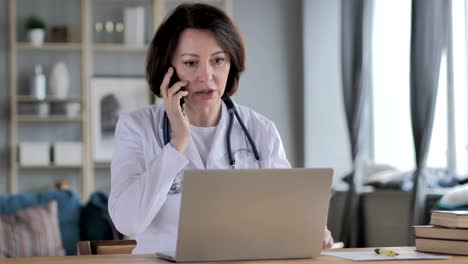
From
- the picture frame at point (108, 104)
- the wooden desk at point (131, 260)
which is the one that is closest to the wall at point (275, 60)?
the picture frame at point (108, 104)

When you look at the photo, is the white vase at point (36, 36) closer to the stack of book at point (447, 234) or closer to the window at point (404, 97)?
the window at point (404, 97)

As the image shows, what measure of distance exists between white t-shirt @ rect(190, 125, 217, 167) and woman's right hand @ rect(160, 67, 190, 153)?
0.17 meters

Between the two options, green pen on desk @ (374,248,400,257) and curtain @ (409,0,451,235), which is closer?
green pen on desk @ (374,248,400,257)

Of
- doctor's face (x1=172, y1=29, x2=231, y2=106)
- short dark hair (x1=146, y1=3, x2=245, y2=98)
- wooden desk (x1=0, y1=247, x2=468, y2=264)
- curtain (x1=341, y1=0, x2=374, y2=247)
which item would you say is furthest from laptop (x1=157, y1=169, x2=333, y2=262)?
curtain (x1=341, y1=0, x2=374, y2=247)

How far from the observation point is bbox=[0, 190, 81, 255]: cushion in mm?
5363

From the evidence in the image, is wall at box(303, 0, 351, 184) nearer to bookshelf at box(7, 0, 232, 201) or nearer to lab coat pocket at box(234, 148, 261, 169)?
bookshelf at box(7, 0, 232, 201)

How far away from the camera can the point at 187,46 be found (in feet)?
8.77

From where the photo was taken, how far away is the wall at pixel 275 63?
8.10 m

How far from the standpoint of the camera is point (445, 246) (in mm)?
2293

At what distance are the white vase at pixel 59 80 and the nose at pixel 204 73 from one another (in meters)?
5.12

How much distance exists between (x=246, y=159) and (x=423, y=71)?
3225 mm

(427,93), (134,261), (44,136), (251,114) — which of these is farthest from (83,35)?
(134,261)

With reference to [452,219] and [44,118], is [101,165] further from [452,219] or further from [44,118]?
[452,219]

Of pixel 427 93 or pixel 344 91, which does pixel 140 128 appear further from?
pixel 344 91
